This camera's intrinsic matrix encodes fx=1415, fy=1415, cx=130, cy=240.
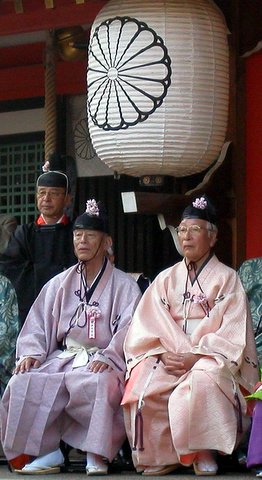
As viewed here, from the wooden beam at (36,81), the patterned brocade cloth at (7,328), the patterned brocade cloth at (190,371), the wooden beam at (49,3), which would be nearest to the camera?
the patterned brocade cloth at (190,371)

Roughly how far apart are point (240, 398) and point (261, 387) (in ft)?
0.78

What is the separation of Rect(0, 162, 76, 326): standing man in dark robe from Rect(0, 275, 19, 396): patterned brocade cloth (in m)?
0.22

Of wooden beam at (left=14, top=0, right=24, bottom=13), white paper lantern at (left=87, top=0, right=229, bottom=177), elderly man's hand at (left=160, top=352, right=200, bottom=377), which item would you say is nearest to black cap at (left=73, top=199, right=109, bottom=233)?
white paper lantern at (left=87, top=0, right=229, bottom=177)

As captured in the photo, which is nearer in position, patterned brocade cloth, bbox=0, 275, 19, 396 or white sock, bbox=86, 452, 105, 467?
white sock, bbox=86, 452, 105, 467

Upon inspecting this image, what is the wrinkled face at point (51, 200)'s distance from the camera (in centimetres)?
848

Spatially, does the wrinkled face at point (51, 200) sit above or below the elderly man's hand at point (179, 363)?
above

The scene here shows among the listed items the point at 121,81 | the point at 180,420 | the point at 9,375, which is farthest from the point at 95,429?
the point at 121,81

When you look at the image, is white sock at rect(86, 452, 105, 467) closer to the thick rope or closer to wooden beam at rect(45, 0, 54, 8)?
the thick rope

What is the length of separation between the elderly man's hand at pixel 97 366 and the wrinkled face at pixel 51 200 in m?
1.30

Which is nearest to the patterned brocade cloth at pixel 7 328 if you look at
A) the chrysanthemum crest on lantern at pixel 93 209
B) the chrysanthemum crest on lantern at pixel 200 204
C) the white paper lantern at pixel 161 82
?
the chrysanthemum crest on lantern at pixel 93 209

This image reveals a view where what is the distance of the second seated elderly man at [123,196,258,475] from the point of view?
712cm

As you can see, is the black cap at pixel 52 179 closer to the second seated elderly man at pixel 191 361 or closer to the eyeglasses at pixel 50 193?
the eyeglasses at pixel 50 193

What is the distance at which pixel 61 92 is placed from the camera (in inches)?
398

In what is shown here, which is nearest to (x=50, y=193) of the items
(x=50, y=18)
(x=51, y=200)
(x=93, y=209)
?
(x=51, y=200)
